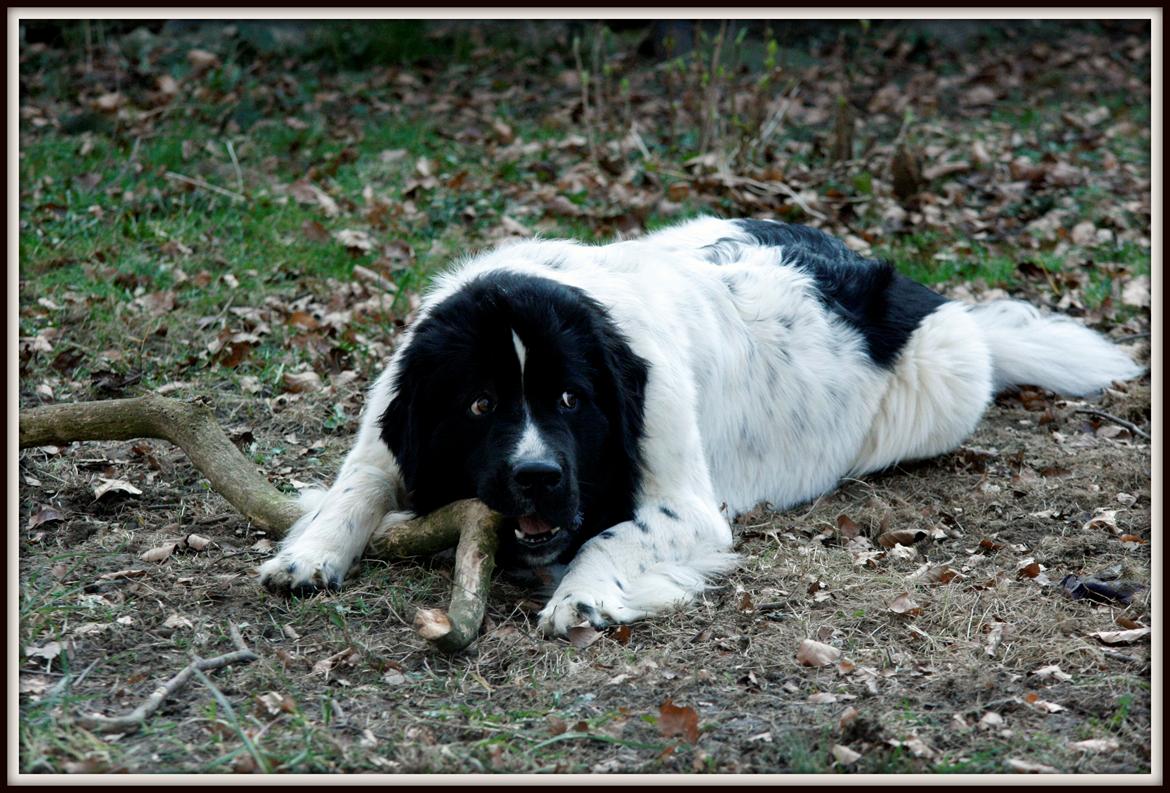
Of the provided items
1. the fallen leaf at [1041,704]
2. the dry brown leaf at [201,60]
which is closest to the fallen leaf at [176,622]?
the fallen leaf at [1041,704]

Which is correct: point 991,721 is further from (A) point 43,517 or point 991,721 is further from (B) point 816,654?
(A) point 43,517

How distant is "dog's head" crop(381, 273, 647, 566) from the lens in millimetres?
3979

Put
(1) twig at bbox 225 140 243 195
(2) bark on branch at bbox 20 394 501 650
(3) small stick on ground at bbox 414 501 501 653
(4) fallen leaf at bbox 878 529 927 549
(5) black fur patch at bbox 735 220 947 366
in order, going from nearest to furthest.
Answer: (3) small stick on ground at bbox 414 501 501 653 → (2) bark on branch at bbox 20 394 501 650 → (4) fallen leaf at bbox 878 529 927 549 → (5) black fur patch at bbox 735 220 947 366 → (1) twig at bbox 225 140 243 195

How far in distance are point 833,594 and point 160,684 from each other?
7.15 feet

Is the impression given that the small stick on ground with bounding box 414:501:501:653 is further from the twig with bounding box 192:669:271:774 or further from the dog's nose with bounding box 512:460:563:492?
the twig with bounding box 192:669:271:774

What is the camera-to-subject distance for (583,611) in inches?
153

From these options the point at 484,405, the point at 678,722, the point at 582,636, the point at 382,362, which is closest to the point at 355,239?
the point at 382,362

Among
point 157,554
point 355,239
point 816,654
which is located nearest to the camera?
point 816,654

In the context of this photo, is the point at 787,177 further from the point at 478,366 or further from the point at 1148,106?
the point at 478,366

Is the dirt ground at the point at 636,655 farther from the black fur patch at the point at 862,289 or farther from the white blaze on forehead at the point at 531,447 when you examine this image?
the black fur patch at the point at 862,289

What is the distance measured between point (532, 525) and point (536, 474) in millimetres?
297

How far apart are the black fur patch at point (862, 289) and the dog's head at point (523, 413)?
1.63m

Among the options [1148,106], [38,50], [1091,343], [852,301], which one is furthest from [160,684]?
[1148,106]

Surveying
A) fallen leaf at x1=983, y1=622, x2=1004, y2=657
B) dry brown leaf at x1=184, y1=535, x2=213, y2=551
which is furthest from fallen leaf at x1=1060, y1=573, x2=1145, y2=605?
dry brown leaf at x1=184, y1=535, x2=213, y2=551
